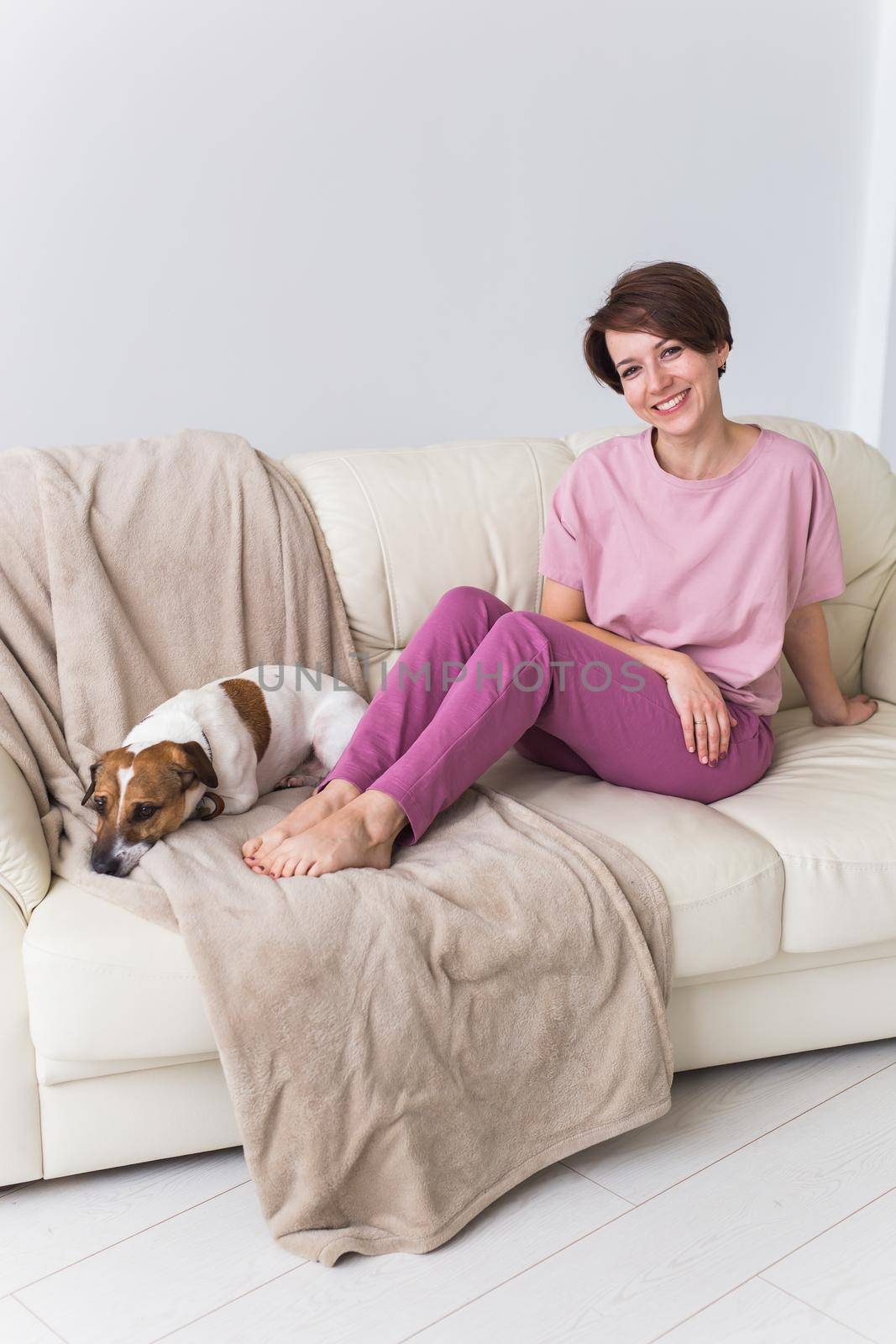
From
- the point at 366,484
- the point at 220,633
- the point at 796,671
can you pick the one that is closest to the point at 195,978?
the point at 220,633

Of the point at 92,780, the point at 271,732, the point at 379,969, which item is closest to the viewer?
the point at 379,969

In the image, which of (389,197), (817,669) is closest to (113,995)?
(817,669)

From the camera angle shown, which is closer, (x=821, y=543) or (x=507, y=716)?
(x=507, y=716)

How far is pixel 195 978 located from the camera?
156cm

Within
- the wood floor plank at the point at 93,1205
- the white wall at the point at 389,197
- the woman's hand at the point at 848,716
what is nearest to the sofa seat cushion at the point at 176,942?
the wood floor plank at the point at 93,1205

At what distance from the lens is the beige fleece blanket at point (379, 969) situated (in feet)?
5.02

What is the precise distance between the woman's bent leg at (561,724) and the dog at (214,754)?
11.0 inches

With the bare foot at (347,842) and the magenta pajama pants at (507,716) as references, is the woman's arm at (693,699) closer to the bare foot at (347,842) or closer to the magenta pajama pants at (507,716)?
the magenta pajama pants at (507,716)

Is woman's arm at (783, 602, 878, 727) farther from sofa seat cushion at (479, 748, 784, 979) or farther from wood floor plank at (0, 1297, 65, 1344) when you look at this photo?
wood floor plank at (0, 1297, 65, 1344)

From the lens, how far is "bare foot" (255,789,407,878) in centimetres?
168

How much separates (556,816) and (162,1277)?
0.85 meters

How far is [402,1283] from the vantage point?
1521 mm

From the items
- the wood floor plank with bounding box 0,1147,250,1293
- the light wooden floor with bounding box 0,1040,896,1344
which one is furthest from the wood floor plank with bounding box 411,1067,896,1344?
the wood floor plank with bounding box 0,1147,250,1293

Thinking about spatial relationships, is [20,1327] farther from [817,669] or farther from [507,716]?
[817,669]
